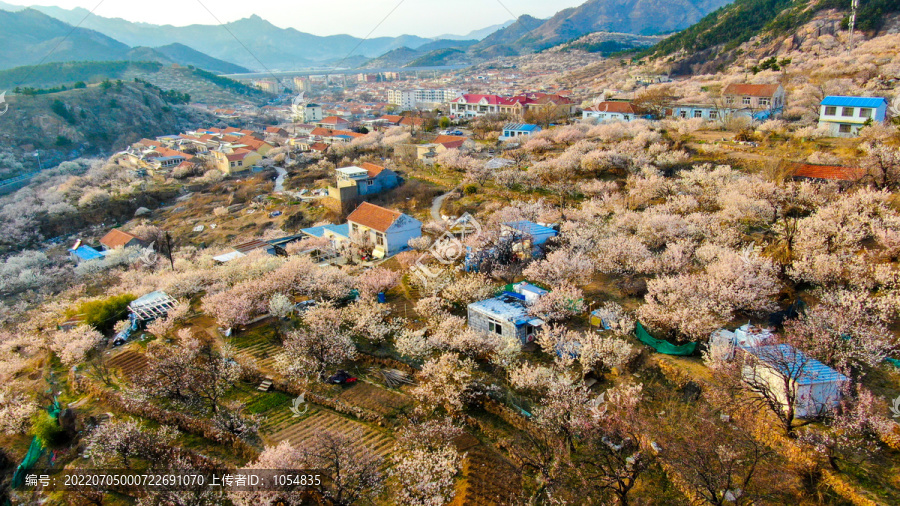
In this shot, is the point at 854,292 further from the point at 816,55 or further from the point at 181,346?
the point at 816,55

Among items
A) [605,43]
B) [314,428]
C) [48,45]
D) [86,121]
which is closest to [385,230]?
[314,428]

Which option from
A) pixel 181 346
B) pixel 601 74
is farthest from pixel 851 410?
pixel 601 74

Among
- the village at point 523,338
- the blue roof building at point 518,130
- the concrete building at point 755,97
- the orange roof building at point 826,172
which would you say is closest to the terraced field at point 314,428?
the village at point 523,338

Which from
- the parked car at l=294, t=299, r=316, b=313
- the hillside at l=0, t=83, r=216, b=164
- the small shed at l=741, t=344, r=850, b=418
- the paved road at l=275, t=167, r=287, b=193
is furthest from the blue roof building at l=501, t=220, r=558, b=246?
the hillside at l=0, t=83, r=216, b=164

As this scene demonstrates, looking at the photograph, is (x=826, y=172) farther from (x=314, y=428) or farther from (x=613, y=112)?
(x=314, y=428)

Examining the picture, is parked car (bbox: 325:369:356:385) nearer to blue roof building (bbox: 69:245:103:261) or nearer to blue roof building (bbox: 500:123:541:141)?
blue roof building (bbox: 69:245:103:261)

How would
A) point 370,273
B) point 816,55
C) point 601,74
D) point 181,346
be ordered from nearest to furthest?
point 181,346, point 370,273, point 816,55, point 601,74
